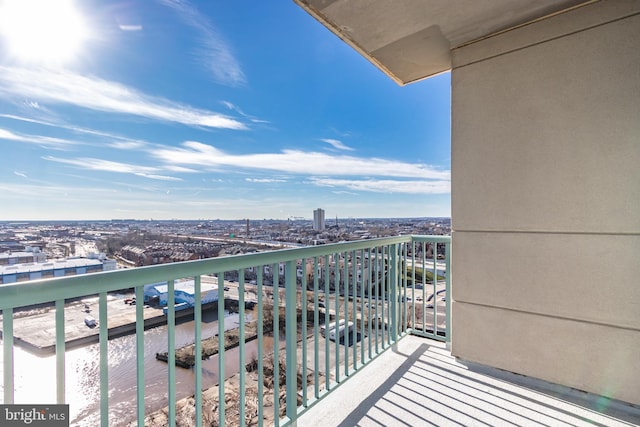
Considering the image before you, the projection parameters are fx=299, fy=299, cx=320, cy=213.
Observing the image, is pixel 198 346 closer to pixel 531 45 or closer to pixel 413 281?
pixel 413 281

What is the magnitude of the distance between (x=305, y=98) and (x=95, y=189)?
8.39 meters

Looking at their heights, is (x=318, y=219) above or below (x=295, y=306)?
above

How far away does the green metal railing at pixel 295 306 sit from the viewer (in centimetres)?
98

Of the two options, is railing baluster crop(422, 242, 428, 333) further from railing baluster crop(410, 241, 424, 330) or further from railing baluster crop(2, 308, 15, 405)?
railing baluster crop(2, 308, 15, 405)

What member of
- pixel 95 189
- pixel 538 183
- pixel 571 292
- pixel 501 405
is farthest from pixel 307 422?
pixel 95 189

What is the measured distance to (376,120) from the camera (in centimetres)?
1127

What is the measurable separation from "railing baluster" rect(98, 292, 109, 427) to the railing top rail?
0.06 metres

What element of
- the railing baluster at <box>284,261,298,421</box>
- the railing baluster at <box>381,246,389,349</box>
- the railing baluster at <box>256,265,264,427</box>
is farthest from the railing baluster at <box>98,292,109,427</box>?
the railing baluster at <box>381,246,389,349</box>

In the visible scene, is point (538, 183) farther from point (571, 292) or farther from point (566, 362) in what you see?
point (566, 362)

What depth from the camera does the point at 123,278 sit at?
1.07 m

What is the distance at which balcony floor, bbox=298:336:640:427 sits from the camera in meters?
1.83

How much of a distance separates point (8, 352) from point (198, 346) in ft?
1.97

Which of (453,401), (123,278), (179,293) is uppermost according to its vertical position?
(123,278)

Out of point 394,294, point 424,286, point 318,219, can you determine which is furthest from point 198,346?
point 318,219
